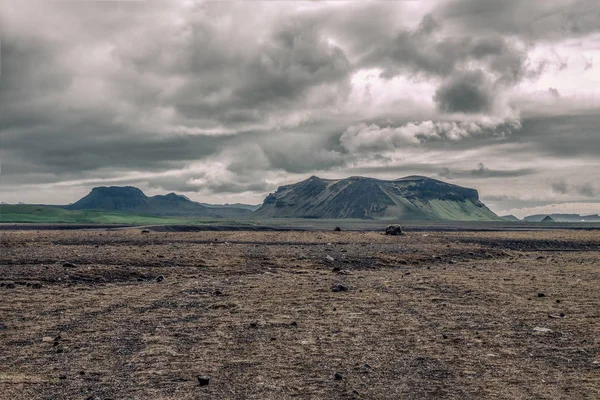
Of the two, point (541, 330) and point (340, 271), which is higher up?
point (541, 330)

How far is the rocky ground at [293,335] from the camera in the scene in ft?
35.5

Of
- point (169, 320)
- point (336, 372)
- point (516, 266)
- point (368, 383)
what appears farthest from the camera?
point (516, 266)

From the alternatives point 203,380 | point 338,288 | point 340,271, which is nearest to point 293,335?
point 203,380

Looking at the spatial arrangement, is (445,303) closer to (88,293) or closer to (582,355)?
(582,355)

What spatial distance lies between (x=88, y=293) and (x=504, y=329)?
670 inches

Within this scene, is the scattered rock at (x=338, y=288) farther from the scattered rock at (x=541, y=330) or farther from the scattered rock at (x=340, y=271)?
the scattered rock at (x=541, y=330)

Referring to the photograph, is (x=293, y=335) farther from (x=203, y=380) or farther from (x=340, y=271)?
(x=340, y=271)

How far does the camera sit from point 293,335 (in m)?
15.1

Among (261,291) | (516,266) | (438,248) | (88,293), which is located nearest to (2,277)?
(88,293)

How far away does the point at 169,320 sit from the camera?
1719 cm

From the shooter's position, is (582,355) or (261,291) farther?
(261,291)

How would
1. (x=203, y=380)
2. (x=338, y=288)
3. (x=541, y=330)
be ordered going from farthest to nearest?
(x=338, y=288)
(x=541, y=330)
(x=203, y=380)

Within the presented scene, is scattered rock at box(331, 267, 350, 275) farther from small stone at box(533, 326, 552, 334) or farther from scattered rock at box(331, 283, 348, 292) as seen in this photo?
small stone at box(533, 326, 552, 334)

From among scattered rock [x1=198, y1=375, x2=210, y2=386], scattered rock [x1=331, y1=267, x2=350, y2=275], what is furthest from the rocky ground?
scattered rock [x1=331, y1=267, x2=350, y2=275]
